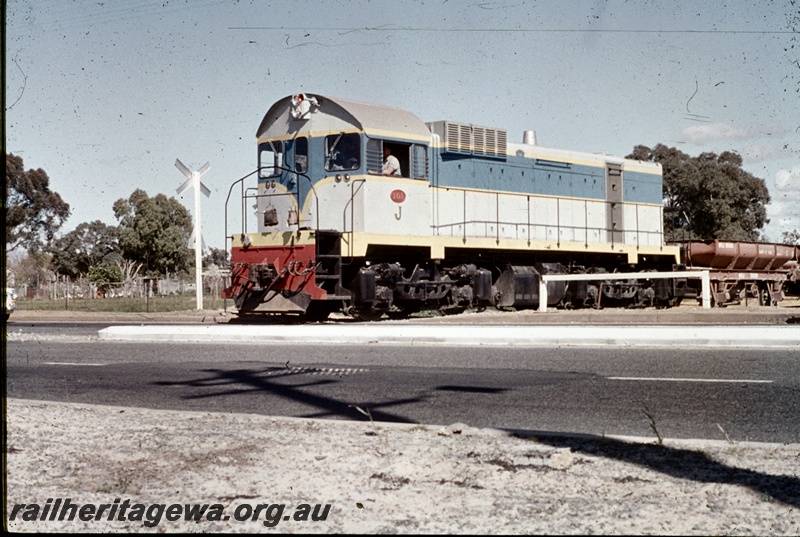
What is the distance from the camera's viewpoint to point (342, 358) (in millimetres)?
10680

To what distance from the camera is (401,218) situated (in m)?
17.3

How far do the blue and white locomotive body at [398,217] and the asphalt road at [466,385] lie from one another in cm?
448

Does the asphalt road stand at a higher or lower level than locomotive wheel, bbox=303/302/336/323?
lower

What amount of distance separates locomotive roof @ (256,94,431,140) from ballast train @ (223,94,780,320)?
25 millimetres

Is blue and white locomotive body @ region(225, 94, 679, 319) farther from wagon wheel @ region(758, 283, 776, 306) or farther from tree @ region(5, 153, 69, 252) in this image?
tree @ region(5, 153, 69, 252)

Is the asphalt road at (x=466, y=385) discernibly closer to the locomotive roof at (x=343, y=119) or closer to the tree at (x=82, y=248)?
the locomotive roof at (x=343, y=119)

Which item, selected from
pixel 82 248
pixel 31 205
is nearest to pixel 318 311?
pixel 31 205

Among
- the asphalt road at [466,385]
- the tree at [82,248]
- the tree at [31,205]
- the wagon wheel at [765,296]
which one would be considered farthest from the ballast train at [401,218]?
the tree at [82,248]

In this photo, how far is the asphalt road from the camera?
20.5ft

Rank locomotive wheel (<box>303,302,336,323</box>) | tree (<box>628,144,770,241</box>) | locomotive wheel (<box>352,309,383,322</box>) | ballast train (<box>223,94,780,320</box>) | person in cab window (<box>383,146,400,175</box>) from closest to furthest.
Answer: ballast train (<box>223,94,780,320</box>)
person in cab window (<box>383,146,400,175</box>)
locomotive wheel (<box>352,309,383,322</box>)
locomotive wheel (<box>303,302,336,323</box>)
tree (<box>628,144,770,241</box>)

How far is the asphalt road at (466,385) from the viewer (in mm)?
6262

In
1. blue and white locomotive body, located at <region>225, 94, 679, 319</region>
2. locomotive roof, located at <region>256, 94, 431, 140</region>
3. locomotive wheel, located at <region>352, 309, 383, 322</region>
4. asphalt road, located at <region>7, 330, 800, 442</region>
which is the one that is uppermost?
locomotive roof, located at <region>256, 94, 431, 140</region>

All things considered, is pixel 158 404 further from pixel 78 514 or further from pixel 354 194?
pixel 354 194

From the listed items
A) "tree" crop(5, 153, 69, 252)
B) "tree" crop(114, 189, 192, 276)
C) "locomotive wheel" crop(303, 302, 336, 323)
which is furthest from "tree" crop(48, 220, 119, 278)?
"locomotive wheel" crop(303, 302, 336, 323)
